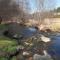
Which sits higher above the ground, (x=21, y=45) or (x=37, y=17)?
(x=37, y=17)

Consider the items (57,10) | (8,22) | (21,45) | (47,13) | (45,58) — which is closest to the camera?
(45,58)

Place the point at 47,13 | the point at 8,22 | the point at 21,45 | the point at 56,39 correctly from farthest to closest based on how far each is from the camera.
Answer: the point at 47,13
the point at 8,22
the point at 56,39
the point at 21,45

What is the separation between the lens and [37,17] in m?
6.75

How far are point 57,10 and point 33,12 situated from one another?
111 cm

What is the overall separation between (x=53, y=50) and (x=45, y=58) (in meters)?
0.37

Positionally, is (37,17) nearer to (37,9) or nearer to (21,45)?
(37,9)

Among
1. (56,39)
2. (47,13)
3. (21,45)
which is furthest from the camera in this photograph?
(47,13)

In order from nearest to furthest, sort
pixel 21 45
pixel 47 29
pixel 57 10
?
pixel 21 45 < pixel 47 29 < pixel 57 10

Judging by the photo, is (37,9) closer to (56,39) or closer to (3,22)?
(3,22)

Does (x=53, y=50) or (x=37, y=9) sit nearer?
(x=53, y=50)

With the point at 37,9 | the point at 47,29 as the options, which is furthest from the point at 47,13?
the point at 47,29

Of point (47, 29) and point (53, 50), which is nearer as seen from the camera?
point (53, 50)

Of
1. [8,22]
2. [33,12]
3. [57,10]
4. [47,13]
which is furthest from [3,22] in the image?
[57,10]

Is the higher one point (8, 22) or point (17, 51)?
point (8, 22)
